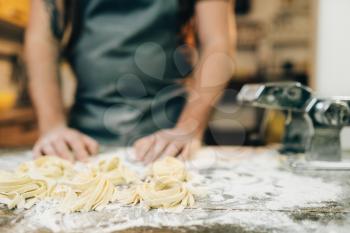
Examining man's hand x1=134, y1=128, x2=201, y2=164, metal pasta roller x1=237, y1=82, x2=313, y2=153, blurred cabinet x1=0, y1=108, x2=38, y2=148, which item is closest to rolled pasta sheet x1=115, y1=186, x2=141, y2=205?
man's hand x1=134, y1=128, x2=201, y2=164

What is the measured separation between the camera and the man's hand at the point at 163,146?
4.01 feet

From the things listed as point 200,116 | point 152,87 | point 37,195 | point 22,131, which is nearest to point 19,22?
point 22,131

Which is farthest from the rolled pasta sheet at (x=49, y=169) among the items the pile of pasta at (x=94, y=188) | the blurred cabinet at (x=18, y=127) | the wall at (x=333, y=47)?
the blurred cabinet at (x=18, y=127)

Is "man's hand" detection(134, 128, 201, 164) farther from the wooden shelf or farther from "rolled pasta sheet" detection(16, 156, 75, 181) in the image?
the wooden shelf

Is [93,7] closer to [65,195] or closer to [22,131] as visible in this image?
[65,195]

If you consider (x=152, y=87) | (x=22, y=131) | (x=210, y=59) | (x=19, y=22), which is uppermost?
(x=19, y=22)

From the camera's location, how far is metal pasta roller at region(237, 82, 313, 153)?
1.16 meters

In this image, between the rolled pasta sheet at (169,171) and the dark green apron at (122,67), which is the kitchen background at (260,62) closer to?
the dark green apron at (122,67)

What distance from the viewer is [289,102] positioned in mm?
1195

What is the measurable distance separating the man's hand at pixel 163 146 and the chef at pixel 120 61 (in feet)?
0.72

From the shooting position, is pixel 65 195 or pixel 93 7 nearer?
pixel 65 195

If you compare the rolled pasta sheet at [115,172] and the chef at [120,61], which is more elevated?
the chef at [120,61]

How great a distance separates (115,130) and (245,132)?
296 centimetres

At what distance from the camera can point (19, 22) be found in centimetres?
293
